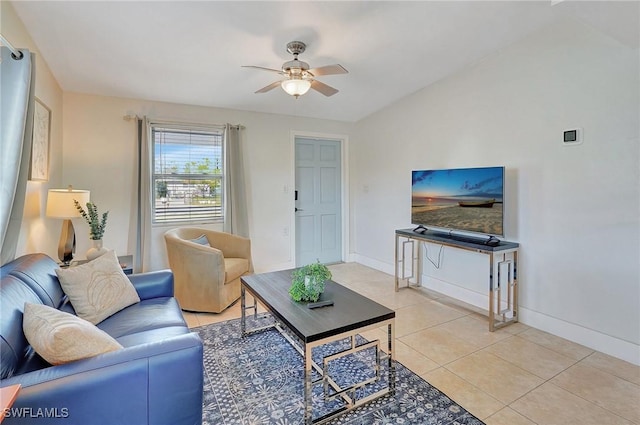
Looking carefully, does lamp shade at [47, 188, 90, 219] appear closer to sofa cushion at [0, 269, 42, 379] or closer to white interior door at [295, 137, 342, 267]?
sofa cushion at [0, 269, 42, 379]

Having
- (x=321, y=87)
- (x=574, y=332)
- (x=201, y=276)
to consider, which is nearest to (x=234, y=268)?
(x=201, y=276)

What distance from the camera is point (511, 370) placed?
7.43 ft

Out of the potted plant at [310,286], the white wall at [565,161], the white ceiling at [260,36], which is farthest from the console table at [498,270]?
the white ceiling at [260,36]

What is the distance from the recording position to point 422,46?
9.91 feet

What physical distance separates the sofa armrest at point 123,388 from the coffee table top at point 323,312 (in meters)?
0.59

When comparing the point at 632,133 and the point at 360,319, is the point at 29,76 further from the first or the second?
the point at 632,133

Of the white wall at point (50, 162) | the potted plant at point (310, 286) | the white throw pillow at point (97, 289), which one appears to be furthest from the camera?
the white wall at point (50, 162)

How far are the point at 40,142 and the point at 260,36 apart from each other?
2057 mm

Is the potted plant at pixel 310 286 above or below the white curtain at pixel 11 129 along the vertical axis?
below

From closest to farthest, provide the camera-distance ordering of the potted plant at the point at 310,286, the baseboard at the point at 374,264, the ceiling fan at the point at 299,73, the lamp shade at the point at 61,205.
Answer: the potted plant at the point at 310,286 → the ceiling fan at the point at 299,73 → the lamp shade at the point at 61,205 → the baseboard at the point at 374,264

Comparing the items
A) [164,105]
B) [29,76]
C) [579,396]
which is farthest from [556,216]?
[164,105]

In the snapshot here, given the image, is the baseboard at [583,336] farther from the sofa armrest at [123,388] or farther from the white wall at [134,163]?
the white wall at [134,163]

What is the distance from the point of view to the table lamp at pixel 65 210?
2.66 m

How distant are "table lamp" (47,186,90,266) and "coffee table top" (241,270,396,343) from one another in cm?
169
